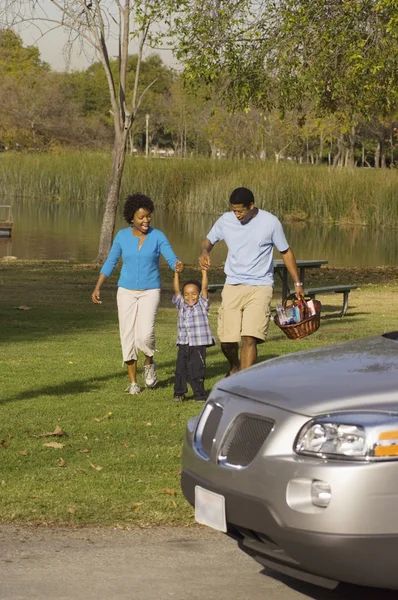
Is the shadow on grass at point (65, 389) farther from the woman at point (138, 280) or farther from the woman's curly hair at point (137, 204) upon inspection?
the woman's curly hair at point (137, 204)

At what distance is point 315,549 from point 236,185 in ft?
147

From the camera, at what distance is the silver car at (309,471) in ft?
14.1

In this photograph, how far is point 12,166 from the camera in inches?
2375

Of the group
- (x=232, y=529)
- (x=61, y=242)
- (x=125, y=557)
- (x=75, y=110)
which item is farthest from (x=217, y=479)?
(x=75, y=110)

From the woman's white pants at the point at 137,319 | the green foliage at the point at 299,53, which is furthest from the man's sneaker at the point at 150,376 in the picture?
the green foliage at the point at 299,53

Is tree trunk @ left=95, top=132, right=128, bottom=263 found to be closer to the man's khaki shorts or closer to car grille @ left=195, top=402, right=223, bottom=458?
the man's khaki shorts

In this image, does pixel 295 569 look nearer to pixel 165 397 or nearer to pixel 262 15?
pixel 165 397

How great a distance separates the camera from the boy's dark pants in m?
9.78

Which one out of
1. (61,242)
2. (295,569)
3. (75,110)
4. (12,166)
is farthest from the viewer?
(75,110)

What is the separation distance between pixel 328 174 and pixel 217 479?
147ft

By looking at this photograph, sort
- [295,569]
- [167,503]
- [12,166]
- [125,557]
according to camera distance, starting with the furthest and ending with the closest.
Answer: [12,166] → [167,503] → [125,557] → [295,569]

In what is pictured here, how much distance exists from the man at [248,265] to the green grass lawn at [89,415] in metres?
0.80

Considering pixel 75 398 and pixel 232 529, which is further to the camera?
pixel 75 398

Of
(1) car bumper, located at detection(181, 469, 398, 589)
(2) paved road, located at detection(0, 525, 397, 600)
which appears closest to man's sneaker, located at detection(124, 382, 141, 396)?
(2) paved road, located at detection(0, 525, 397, 600)
